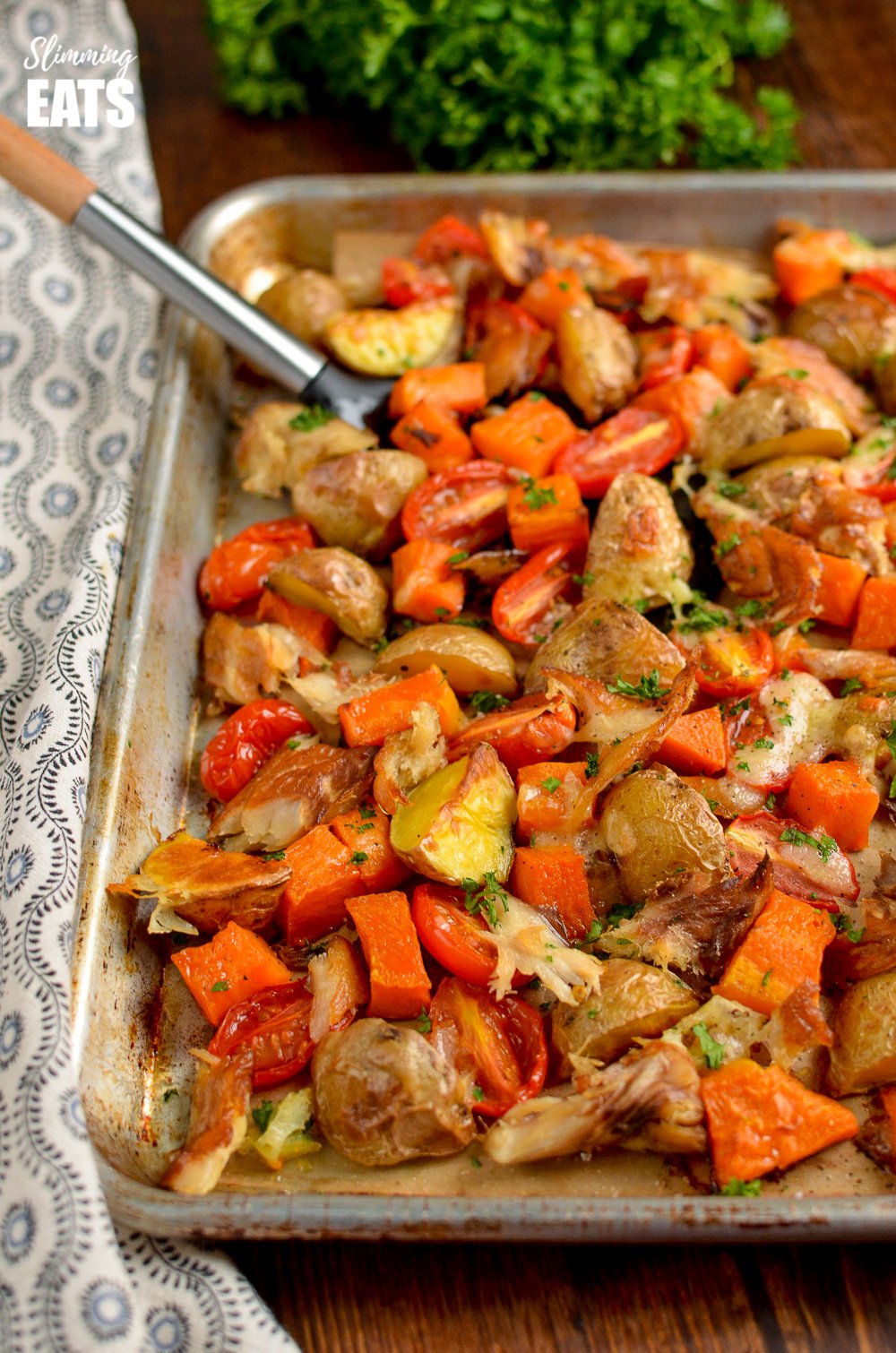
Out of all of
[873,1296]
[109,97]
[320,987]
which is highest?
[109,97]

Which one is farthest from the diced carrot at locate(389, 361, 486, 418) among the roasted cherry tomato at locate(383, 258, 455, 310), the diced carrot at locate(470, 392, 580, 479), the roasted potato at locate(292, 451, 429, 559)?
the roasted cherry tomato at locate(383, 258, 455, 310)

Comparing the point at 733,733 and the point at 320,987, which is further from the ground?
the point at 320,987

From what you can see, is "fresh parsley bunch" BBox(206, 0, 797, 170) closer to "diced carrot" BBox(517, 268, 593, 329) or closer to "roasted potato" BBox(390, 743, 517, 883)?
"diced carrot" BBox(517, 268, 593, 329)

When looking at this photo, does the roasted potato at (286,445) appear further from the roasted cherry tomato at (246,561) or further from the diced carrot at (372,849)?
the diced carrot at (372,849)

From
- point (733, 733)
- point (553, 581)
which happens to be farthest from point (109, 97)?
point (733, 733)

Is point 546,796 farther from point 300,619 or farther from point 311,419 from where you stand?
point 311,419

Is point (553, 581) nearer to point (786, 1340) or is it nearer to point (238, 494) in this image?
point (238, 494)
